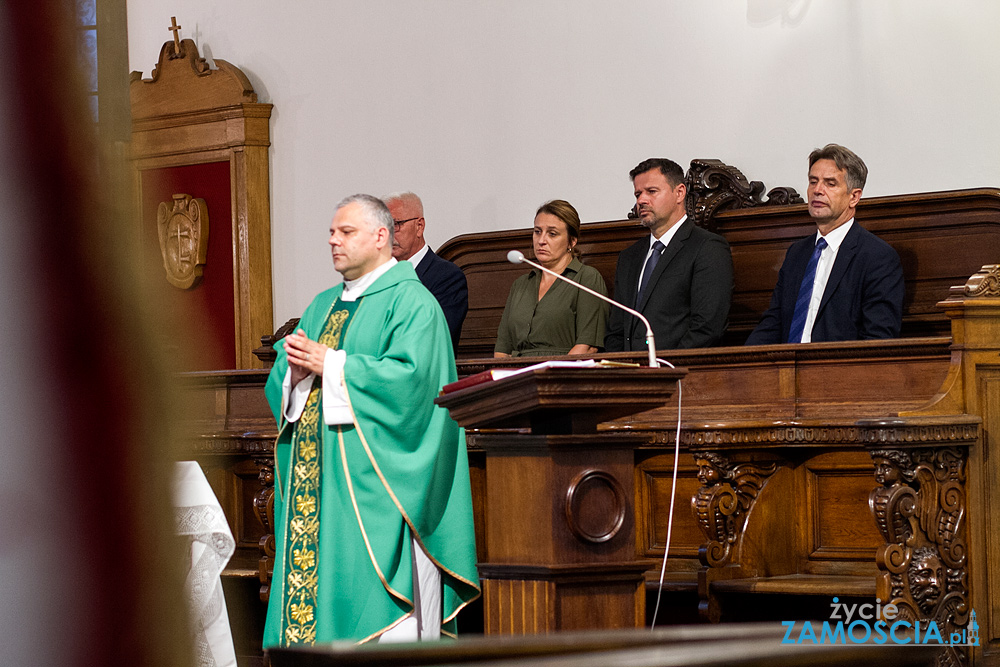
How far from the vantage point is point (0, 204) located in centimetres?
31

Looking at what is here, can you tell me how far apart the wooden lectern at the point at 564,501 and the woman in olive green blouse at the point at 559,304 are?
298cm

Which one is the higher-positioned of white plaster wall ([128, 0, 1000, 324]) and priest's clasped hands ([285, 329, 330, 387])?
white plaster wall ([128, 0, 1000, 324])

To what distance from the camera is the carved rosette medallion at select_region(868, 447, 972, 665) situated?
3.91 m

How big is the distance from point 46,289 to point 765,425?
4.43m

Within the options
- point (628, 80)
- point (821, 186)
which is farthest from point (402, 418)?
point (628, 80)

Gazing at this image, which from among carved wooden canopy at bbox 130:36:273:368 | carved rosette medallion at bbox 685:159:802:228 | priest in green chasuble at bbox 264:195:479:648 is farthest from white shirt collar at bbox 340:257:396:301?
carved wooden canopy at bbox 130:36:273:368

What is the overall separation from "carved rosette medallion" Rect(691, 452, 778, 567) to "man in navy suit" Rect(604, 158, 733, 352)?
117 cm

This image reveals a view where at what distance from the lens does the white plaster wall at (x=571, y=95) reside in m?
7.09

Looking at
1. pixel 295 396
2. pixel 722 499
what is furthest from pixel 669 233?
pixel 295 396

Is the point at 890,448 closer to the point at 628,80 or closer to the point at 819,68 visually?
the point at 819,68

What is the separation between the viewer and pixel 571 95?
27.9 feet

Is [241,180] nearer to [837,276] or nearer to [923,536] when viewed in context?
[837,276]

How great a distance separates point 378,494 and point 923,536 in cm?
181

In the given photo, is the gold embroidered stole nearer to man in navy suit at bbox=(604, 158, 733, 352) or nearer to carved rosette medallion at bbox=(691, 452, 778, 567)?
carved rosette medallion at bbox=(691, 452, 778, 567)
